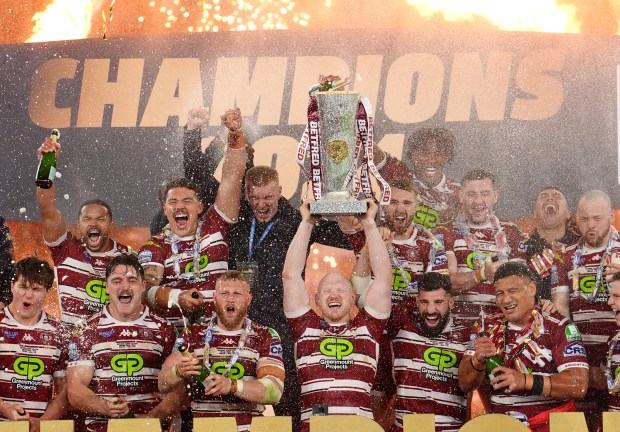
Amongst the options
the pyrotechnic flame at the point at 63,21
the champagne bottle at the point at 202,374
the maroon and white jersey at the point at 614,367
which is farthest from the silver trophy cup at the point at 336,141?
the pyrotechnic flame at the point at 63,21

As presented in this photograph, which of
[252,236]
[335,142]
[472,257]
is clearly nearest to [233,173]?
[252,236]

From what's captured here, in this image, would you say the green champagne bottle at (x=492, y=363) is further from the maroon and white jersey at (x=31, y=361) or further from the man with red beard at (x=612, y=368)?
the maroon and white jersey at (x=31, y=361)

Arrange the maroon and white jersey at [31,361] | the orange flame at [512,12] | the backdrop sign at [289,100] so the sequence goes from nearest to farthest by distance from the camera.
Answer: the maroon and white jersey at [31,361] < the backdrop sign at [289,100] < the orange flame at [512,12]

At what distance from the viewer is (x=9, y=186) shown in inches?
297

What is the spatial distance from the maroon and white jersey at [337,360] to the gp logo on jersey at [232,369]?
12.2 inches

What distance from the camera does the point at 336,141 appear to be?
18.6ft

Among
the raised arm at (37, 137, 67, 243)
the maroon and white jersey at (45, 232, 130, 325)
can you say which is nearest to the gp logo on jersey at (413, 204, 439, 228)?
the maroon and white jersey at (45, 232, 130, 325)

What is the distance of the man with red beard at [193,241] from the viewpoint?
590cm

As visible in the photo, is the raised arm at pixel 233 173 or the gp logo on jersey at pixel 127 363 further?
the raised arm at pixel 233 173

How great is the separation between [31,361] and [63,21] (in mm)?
3537

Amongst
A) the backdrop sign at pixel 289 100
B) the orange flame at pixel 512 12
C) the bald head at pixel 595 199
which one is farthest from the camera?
the orange flame at pixel 512 12

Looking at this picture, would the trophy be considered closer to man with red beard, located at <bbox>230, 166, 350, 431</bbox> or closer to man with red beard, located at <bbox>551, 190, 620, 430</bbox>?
man with red beard, located at <bbox>230, 166, 350, 431</bbox>

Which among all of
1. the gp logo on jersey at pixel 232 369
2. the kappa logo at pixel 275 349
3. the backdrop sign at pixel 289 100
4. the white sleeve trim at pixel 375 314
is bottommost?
the gp logo on jersey at pixel 232 369

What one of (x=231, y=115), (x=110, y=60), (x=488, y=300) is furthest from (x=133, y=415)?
(x=110, y=60)
